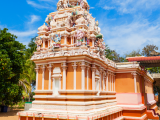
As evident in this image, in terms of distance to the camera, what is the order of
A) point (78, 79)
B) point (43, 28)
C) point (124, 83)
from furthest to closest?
point (124, 83), point (43, 28), point (78, 79)

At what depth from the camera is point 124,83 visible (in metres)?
20.6

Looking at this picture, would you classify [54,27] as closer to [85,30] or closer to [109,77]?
[85,30]

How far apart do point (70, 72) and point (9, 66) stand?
35.2 ft

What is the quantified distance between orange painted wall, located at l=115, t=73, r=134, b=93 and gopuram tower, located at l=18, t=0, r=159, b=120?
2.63 meters

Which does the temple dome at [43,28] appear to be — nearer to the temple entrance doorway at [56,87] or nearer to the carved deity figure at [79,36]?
the carved deity figure at [79,36]

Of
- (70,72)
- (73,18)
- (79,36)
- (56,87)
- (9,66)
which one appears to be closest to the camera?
(70,72)

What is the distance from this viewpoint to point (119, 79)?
830 inches

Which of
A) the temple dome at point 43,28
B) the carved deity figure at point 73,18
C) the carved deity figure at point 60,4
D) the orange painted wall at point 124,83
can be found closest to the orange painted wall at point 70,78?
the carved deity figure at point 73,18

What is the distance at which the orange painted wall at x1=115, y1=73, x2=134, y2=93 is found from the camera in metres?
20.2

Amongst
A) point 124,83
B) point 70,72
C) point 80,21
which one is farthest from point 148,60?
point 70,72

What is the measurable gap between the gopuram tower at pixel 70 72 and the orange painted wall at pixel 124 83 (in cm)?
263

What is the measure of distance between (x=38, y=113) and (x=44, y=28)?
870 cm

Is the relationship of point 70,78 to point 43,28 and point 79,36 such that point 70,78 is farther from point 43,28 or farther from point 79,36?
point 43,28

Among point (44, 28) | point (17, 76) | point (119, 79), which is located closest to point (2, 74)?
point (17, 76)
